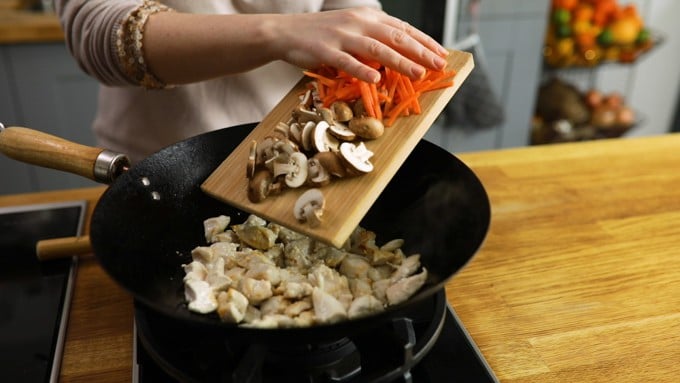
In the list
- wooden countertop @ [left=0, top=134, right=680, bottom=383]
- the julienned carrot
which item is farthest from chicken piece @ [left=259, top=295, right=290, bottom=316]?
the julienned carrot

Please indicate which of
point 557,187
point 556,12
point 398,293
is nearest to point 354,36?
point 398,293

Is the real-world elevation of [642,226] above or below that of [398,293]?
below

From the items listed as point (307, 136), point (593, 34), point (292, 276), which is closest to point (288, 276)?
point (292, 276)

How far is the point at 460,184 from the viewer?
2.84 ft

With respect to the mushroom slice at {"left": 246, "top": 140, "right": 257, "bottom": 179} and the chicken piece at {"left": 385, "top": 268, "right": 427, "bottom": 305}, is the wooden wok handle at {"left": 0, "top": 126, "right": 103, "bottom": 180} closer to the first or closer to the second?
the mushroom slice at {"left": 246, "top": 140, "right": 257, "bottom": 179}

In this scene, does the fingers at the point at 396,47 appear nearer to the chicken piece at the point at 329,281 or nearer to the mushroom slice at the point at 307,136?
the mushroom slice at the point at 307,136

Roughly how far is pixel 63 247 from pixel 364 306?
1.84ft

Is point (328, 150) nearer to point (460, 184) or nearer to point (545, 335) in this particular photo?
point (460, 184)

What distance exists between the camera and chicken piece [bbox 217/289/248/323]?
A: 727 mm

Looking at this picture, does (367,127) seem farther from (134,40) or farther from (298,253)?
(134,40)

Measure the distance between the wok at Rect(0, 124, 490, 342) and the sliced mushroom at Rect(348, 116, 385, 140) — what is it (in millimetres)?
108

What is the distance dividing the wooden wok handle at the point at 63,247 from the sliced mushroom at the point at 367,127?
491mm

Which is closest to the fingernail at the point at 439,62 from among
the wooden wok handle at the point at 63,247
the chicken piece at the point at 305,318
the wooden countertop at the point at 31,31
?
the chicken piece at the point at 305,318

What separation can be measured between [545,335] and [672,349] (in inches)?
6.8
